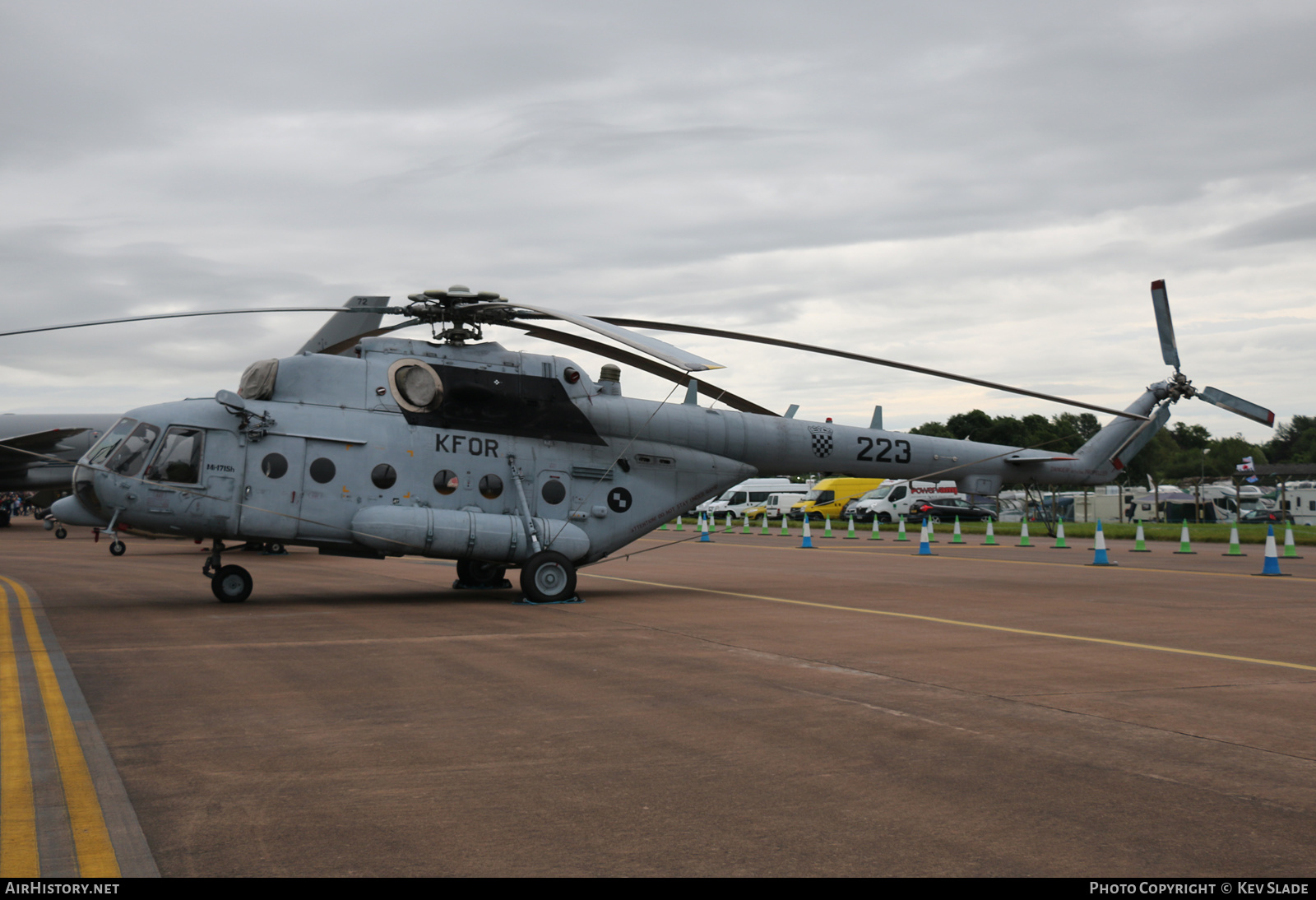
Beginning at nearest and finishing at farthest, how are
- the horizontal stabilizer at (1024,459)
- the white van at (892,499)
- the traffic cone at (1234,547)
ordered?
the horizontal stabilizer at (1024,459), the traffic cone at (1234,547), the white van at (892,499)

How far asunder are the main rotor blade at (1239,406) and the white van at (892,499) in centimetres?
2939

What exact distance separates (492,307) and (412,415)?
2067 millimetres

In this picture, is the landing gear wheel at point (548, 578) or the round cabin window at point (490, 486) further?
the round cabin window at point (490, 486)

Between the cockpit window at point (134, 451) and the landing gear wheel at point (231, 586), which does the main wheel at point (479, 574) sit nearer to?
the landing gear wheel at point (231, 586)

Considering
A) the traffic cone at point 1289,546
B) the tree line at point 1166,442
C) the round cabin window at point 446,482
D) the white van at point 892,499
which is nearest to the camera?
the round cabin window at point 446,482

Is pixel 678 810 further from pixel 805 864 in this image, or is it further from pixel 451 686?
pixel 451 686

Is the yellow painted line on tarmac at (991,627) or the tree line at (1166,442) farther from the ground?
the tree line at (1166,442)

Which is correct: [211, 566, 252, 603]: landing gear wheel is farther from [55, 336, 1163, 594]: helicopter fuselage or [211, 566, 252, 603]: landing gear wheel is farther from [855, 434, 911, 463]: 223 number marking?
[855, 434, 911, 463]: 223 number marking

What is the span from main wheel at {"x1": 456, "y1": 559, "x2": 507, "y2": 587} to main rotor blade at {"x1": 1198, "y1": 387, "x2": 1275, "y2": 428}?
12308mm

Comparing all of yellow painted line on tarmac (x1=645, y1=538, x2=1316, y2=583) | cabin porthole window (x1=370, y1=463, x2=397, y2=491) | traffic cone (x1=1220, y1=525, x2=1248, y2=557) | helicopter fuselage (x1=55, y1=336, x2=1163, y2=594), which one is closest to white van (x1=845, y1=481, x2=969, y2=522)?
yellow painted line on tarmac (x1=645, y1=538, x2=1316, y2=583)

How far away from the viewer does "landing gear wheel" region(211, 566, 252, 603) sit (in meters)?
14.2

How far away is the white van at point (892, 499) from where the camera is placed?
47.9 metres

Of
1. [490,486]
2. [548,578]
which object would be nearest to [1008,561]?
[548,578]

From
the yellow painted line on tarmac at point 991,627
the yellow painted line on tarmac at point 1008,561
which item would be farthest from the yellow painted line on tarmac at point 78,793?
the yellow painted line on tarmac at point 1008,561
